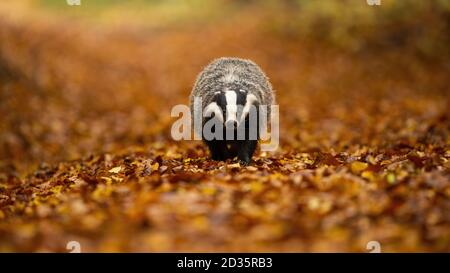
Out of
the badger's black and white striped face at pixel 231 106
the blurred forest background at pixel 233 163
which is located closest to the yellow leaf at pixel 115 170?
the blurred forest background at pixel 233 163

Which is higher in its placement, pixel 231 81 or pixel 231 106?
pixel 231 81

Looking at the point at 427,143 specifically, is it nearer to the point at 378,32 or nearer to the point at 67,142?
the point at 67,142

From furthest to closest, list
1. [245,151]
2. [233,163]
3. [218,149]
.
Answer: [218,149] < [245,151] < [233,163]

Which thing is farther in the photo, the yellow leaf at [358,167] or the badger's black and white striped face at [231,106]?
the badger's black and white striped face at [231,106]

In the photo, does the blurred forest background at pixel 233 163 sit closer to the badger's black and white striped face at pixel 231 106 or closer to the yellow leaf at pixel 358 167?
the yellow leaf at pixel 358 167

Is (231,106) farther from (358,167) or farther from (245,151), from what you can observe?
(358,167)

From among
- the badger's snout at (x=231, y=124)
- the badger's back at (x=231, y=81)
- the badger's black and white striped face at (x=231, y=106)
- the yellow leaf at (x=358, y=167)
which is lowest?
the yellow leaf at (x=358, y=167)

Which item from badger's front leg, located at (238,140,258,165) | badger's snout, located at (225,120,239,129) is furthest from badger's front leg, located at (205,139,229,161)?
badger's snout, located at (225,120,239,129)

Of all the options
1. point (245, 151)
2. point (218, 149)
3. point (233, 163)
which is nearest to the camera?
point (233, 163)

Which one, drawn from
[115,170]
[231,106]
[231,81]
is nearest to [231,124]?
[231,106]

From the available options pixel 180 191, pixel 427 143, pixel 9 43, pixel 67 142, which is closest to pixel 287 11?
pixel 9 43
